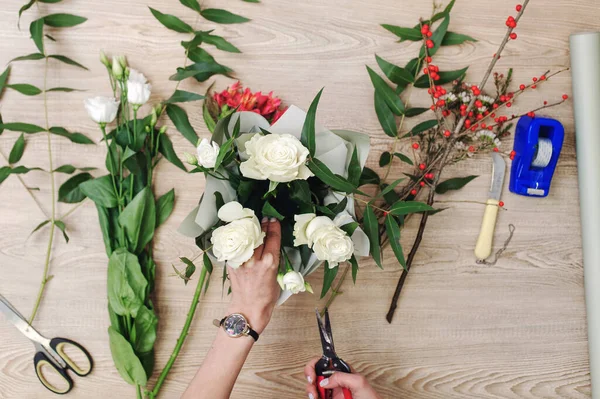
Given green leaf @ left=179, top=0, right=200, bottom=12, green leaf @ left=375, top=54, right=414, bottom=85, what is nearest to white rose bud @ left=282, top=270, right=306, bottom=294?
green leaf @ left=375, top=54, right=414, bottom=85

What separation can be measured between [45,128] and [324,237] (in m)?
0.71

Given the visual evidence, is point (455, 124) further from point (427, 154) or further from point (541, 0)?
point (541, 0)

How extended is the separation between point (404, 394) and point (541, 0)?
100 centimetres

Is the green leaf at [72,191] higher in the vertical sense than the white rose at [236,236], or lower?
lower

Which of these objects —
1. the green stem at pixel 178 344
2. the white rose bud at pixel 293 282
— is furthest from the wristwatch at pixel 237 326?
the green stem at pixel 178 344

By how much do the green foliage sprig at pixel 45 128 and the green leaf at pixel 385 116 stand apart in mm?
645

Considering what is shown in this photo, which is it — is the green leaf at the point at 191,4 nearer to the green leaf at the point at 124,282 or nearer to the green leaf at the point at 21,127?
the green leaf at the point at 21,127

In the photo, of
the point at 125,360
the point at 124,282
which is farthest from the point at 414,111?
the point at 125,360

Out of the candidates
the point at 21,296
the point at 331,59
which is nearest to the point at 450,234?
the point at 331,59

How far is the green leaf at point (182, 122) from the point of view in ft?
3.43

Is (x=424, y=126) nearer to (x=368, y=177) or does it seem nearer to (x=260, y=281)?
(x=368, y=177)

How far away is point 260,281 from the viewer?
2.66 feet

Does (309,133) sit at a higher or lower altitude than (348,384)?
higher

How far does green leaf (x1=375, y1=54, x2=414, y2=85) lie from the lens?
1.06 metres
